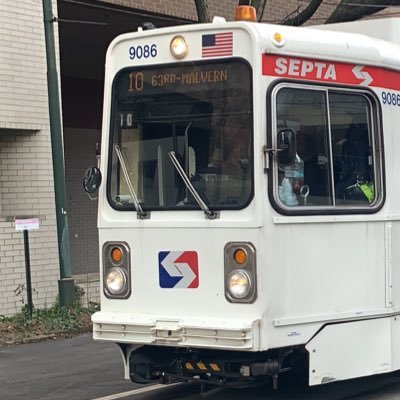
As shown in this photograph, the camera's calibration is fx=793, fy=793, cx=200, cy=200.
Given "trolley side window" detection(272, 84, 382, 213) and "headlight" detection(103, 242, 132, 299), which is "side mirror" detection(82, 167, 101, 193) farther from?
"trolley side window" detection(272, 84, 382, 213)

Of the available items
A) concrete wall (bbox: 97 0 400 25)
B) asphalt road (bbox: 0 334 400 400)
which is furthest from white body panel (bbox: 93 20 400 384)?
concrete wall (bbox: 97 0 400 25)

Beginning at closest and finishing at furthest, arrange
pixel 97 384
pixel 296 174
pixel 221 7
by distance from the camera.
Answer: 1. pixel 296 174
2. pixel 97 384
3. pixel 221 7

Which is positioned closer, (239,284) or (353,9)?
(239,284)

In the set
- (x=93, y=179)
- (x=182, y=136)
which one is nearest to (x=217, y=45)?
(x=182, y=136)

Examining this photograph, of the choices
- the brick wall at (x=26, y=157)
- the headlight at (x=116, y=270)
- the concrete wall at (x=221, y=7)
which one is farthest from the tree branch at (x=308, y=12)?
the headlight at (x=116, y=270)

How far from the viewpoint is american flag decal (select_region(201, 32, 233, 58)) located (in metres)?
5.95

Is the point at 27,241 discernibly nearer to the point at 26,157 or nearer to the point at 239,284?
the point at 26,157

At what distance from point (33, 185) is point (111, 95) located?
5.03m

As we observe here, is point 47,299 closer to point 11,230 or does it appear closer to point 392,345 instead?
point 11,230

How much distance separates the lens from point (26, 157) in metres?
11.3

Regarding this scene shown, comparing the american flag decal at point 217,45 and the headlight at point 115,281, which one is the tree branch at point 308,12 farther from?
the headlight at point 115,281

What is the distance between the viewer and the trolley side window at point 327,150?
5.95 meters

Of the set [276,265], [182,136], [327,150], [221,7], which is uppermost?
[221,7]

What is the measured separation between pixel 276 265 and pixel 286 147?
34.0 inches
